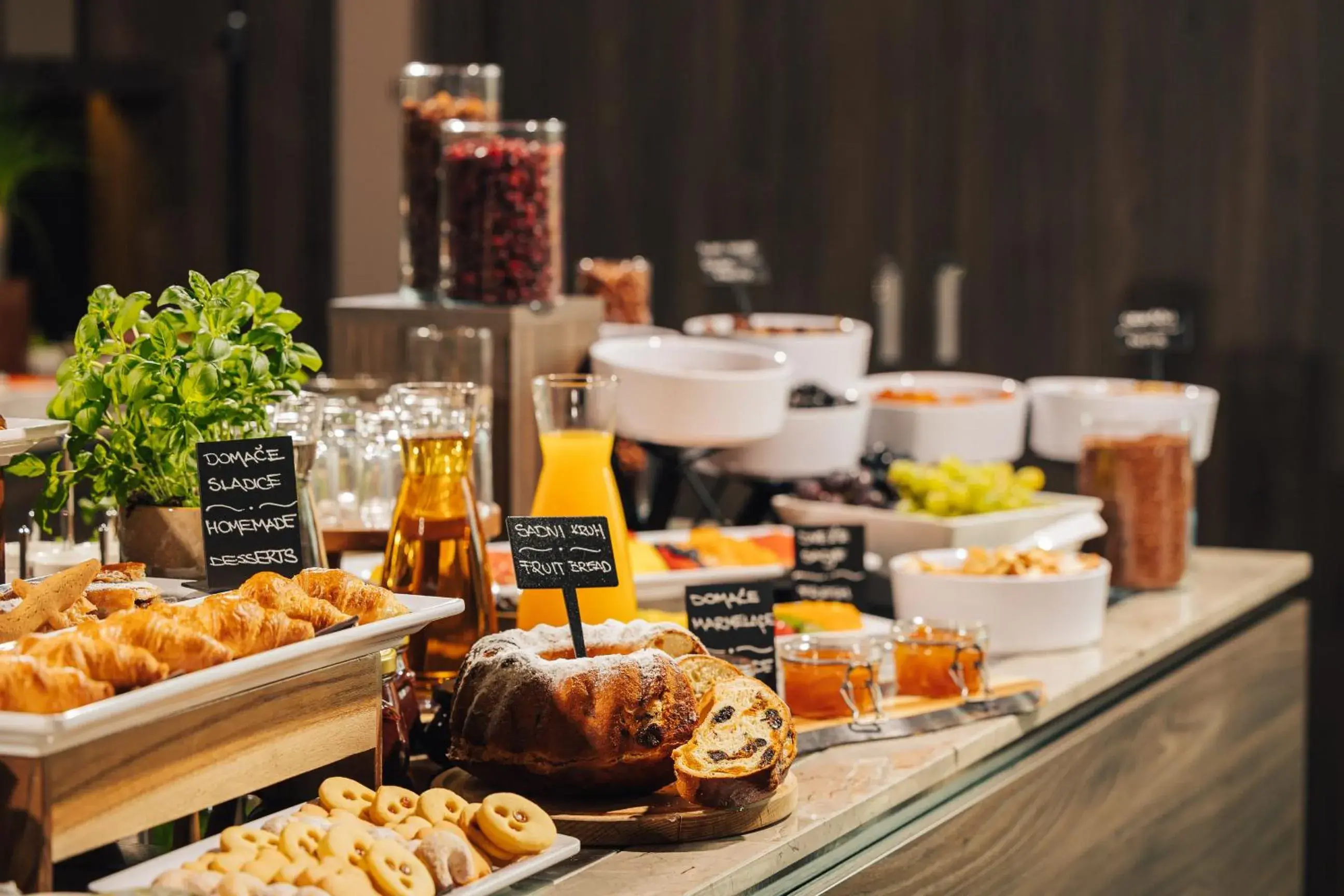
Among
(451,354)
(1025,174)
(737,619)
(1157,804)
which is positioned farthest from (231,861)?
(1025,174)

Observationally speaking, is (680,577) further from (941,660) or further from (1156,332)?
(1156,332)

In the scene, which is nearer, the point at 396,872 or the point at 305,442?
the point at 396,872

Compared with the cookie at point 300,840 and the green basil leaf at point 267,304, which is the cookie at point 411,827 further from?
the green basil leaf at point 267,304

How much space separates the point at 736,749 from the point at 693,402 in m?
1.03

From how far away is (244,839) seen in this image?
45.8 inches

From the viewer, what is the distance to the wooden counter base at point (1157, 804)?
1.74 metres

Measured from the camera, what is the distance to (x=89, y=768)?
42.4 inches

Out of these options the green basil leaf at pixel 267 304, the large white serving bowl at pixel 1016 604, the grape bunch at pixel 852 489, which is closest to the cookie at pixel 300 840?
→ the green basil leaf at pixel 267 304

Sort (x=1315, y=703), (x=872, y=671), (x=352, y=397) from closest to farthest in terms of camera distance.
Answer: (x=872, y=671) → (x=352, y=397) → (x=1315, y=703)

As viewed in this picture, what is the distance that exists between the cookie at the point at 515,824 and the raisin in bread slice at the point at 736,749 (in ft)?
0.52

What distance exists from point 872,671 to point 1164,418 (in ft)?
3.65

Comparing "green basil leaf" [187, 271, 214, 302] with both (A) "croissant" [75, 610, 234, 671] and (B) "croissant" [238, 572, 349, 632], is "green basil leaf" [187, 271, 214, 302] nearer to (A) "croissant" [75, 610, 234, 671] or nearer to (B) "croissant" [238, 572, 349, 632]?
(B) "croissant" [238, 572, 349, 632]

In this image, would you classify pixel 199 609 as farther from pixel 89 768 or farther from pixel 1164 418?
pixel 1164 418

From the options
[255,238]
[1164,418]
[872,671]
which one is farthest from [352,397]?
[255,238]
